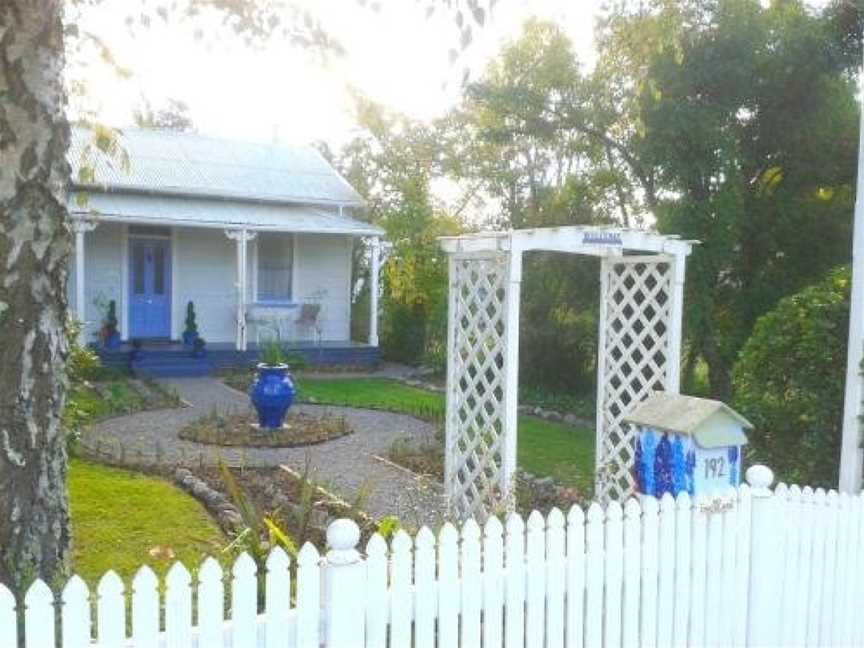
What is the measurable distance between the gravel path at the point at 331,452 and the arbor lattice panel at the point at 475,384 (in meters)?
0.37

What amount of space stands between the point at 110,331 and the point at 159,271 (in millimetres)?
2119

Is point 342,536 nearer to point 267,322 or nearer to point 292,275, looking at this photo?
point 267,322

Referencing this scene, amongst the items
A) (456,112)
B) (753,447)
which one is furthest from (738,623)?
(456,112)

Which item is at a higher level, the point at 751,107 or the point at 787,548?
the point at 751,107

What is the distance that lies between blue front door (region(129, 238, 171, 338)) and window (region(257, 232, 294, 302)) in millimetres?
2110

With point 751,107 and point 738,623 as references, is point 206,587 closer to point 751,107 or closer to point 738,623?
point 738,623

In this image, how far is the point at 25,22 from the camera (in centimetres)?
360

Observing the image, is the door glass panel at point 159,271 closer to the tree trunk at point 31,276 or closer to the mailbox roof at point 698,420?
the tree trunk at point 31,276

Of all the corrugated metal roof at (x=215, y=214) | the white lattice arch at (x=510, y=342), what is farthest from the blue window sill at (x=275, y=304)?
the white lattice arch at (x=510, y=342)

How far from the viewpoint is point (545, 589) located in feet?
11.5

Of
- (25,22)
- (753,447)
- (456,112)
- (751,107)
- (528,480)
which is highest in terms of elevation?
(456,112)

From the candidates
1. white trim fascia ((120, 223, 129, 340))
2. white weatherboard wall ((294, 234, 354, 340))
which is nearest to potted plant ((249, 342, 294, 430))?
white trim fascia ((120, 223, 129, 340))

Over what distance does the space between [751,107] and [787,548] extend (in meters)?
9.53

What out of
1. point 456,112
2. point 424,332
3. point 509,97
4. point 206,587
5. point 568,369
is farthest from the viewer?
point 456,112
